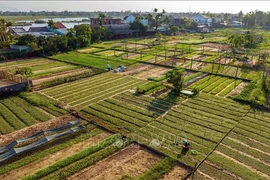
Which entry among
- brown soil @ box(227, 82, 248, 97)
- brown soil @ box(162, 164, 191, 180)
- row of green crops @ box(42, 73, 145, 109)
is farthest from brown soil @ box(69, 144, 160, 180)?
brown soil @ box(227, 82, 248, 97)

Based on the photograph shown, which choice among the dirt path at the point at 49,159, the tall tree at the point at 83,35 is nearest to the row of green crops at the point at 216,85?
the dirt path at the point at 49,159

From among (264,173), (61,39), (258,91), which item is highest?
(61,39)

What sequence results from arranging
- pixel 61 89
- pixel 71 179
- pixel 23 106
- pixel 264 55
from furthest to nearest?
pixel 264 55, pixel 61 89, pixel 23 106, pixel 71 179

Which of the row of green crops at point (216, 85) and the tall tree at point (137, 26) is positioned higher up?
the tall tree at point (137, 26)

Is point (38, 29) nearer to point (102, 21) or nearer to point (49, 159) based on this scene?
point (102, 21)

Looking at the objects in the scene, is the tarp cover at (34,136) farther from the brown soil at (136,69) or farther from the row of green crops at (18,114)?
the brown soil at (136,69)

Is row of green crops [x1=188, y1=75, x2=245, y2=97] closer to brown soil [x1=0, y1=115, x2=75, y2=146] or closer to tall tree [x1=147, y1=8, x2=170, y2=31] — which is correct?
brown soil [x1=0, y1=115, x2=75, y2=146]

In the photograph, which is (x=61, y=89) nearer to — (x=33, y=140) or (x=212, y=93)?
(x=33, y=140)

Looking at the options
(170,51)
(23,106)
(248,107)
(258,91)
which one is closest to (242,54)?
(170,51)
